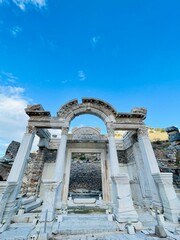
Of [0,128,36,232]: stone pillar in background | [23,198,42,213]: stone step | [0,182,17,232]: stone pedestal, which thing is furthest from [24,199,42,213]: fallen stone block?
[0,182,17,232]: stone pedestal

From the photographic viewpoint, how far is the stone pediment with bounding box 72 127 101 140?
1114 centimetres

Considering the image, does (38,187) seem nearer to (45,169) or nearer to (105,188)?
(45,169)

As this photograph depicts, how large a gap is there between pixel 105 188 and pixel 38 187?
15.9ft

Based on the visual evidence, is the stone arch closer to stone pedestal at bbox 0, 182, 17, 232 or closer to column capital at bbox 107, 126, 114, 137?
column capital at bbox 107, 126, 114, 137

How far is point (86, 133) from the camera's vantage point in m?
11.6

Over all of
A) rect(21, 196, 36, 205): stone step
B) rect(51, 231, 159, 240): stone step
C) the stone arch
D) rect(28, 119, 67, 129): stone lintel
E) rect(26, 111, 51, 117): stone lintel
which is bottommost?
rect(51, 231, 159, 240): stone step

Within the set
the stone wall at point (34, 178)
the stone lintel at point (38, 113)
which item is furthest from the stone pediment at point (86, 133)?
the stone lintel at point (38, 113)

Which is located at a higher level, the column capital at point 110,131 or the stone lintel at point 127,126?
the stone lintel at point 127,126

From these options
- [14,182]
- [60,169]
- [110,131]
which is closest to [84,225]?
→ [60,169]

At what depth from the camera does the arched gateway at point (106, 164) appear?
552 cm

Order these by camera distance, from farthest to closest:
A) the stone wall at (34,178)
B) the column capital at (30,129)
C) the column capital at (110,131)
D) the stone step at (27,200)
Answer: the stone wall at (34,178) < the column capital at (110,131) < the column capital at (30,129) < the stone step at (27,200)

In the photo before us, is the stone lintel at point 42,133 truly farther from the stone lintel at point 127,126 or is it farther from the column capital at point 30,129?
the stone lintel at point 127,126

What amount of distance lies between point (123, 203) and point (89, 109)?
17.8 ft

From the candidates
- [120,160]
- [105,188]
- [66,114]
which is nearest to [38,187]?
[105,188]
